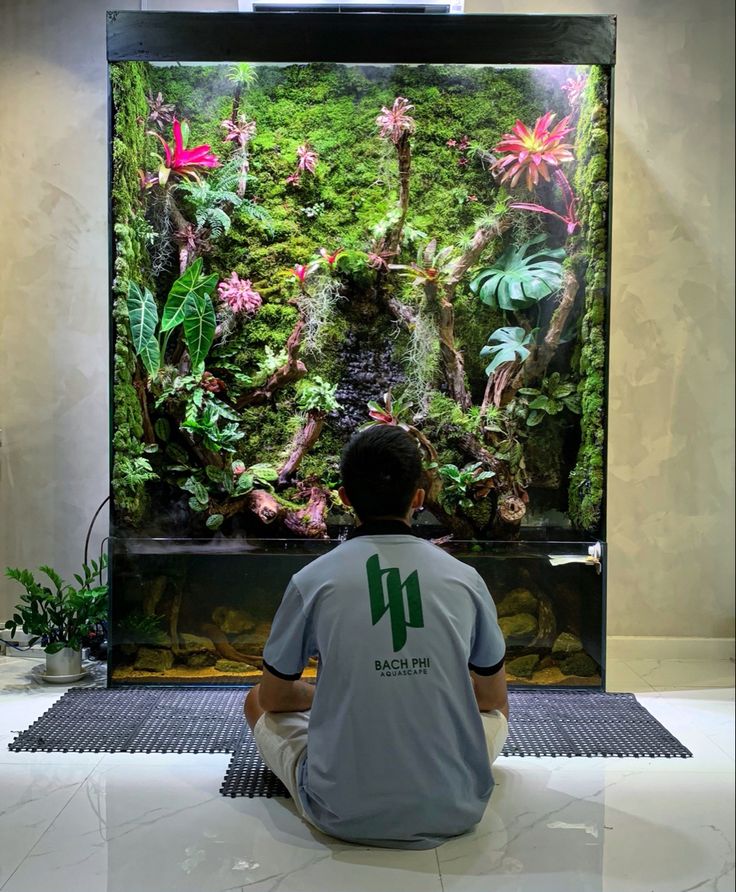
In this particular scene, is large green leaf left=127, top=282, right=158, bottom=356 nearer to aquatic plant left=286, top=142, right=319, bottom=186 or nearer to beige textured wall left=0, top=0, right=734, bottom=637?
beige textured wall left=0, top=0, right=734, bottom=637

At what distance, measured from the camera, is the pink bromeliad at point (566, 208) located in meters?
2.72

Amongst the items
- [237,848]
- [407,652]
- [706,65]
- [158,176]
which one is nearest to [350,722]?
[407,652]

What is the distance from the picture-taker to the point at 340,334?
282 cm

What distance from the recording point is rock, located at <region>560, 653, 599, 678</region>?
281 centimetres

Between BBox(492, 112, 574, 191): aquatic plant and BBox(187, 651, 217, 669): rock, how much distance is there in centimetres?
175

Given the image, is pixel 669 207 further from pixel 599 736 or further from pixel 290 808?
pixel 290 808

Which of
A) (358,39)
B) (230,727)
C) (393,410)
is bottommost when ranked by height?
(230,727)

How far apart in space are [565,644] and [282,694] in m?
1.26

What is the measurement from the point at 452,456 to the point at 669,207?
1039 millimetres

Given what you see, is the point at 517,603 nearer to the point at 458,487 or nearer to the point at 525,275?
the point at 458,487

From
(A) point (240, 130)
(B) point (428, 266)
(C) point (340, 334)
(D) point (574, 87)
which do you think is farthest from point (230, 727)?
(D) point (574, 87)

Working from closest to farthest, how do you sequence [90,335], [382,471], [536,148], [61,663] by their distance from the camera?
1. [382,471]
2. [536,148]
3. [61,663]
4. [90,335]

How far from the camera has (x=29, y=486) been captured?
3.06 metres

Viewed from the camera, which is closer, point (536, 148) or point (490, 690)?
point (490, 690)
